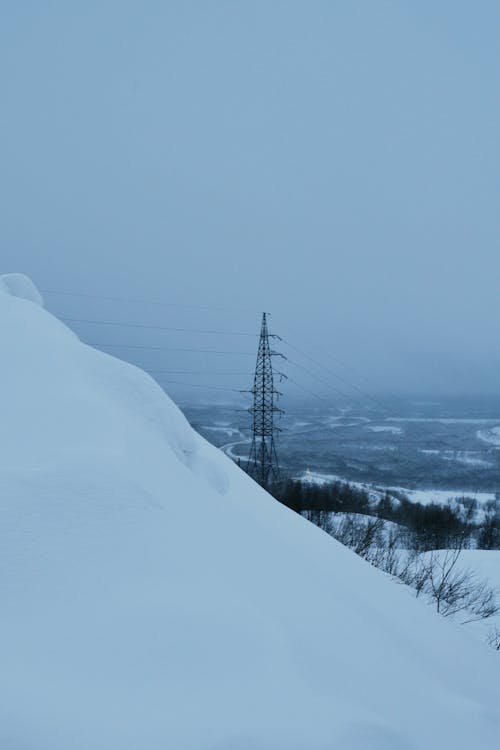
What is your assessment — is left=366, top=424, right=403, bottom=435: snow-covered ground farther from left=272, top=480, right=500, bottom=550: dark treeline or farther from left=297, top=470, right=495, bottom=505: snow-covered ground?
left=272, top=480, right=500, bottom=550: dark treeline

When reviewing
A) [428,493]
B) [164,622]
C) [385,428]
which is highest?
[164,622]

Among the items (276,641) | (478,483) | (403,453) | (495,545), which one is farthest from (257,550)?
(403,453)

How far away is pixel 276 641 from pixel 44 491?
4.89ft

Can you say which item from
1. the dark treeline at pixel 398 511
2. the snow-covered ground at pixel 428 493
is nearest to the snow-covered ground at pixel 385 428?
the snow-covered ground at pixel 428 493

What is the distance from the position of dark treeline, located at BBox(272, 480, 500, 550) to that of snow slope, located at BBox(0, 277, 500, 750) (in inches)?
765

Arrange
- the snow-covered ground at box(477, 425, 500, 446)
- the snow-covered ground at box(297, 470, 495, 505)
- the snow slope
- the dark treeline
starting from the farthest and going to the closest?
1. the snow-covered ground at box(477, 425, 500, 446)
2. the snow-covered ground at box(297, 470, 495, 505)
3. the dark treeline
4. the snow slope

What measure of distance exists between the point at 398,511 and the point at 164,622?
100 feet

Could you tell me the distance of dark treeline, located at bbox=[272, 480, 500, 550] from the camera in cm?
2423

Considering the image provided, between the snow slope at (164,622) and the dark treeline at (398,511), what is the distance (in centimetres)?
1944

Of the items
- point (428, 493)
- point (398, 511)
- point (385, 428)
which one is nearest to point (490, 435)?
point (385, 428)

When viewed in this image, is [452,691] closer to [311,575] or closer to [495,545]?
[311,575]

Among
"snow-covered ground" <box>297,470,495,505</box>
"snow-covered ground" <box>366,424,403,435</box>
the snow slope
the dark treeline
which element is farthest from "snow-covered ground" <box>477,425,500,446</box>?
the snow slope

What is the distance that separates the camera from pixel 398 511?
30438 millimetres

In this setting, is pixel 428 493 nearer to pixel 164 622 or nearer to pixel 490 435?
pixel 164 622
